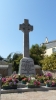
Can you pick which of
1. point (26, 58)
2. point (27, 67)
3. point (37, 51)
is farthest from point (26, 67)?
point (37, 51)

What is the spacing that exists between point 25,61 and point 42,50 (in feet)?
73.6

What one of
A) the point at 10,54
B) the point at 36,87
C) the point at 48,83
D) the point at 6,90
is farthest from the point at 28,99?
the point at 10,54

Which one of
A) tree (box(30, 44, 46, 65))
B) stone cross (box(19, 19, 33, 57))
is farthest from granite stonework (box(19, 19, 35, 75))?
tree (box(30, 44, 46, 65))

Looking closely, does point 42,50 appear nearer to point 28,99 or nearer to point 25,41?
point 25,41

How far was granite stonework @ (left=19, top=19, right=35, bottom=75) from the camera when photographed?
14.2 m

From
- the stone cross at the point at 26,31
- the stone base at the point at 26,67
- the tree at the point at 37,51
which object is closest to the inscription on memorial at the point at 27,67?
the stone base at the point at 26,67

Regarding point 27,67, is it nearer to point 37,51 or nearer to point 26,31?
point 26,31

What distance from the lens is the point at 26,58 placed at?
14.6 meters

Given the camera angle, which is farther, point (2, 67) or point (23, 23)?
point (2, 67)

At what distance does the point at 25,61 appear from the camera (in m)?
14.4

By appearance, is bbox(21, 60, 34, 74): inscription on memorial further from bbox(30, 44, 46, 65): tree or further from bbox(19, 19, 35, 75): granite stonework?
bbox(30, 44, 46, 65): tree

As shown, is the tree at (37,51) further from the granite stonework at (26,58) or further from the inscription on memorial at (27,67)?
the inscription on memorial at (27,67)

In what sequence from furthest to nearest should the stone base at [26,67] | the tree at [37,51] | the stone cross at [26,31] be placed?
the tree at [37,51]
the stone cross at [26,31]
the stone base at [26,67]

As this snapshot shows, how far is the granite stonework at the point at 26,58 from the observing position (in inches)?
560
